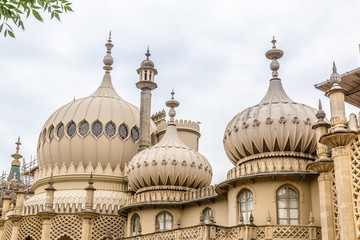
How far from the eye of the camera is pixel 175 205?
78.0 feet

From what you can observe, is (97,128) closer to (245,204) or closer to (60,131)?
(60,131)

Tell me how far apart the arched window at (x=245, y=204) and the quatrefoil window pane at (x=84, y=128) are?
12.3 m

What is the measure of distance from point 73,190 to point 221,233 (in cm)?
1236

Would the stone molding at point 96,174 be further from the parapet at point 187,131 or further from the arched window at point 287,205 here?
the arched window at point 287,205

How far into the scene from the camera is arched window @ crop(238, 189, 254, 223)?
19.7 meters

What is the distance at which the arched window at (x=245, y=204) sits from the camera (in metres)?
19.7

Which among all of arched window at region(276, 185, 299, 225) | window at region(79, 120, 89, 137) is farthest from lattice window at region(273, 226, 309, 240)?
window at region(79, 120, 89, 137)

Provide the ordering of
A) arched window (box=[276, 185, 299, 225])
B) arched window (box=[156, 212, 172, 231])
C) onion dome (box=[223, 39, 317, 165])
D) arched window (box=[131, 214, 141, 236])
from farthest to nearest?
arched window (box=[131, 214, 141, 236]) < arched window (box=[156, 212, 172, 231]) < onion dome (box=[223, 39, 317, 165]) < arched window (box=[276, 185, 299, 225])

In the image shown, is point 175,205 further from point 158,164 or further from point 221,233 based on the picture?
point 221,233

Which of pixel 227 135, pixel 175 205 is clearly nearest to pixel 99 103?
pixel 175 205

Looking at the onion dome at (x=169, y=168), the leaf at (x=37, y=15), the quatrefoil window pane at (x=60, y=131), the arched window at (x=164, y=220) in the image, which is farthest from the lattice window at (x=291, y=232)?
the quatrefoil window pane at (x=60, y=131)

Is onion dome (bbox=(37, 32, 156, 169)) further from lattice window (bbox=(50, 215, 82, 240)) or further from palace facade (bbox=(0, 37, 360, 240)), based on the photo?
lattice window (bbox=(50, 215, 82, 240))

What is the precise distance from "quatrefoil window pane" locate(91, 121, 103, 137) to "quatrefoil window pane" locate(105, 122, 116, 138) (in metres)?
Answer: 0.35

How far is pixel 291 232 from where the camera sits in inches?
706
